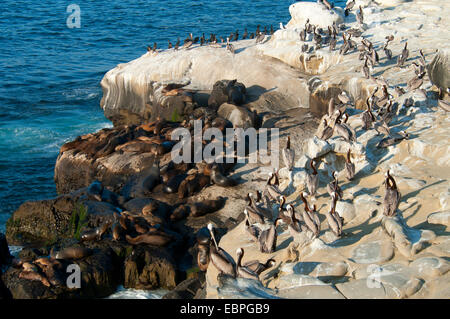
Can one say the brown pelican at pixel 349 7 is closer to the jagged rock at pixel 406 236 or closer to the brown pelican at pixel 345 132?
the brown pelican at pixel 345 132

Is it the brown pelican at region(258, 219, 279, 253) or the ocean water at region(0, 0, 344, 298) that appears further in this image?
the ocean water at region(0, 0, 344, 298)

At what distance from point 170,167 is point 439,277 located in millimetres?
10353

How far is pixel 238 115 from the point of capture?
2003 centimetres

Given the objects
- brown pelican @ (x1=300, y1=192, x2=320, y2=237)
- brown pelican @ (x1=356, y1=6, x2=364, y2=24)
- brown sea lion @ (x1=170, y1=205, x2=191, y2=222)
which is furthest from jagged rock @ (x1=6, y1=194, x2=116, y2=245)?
brown pelican @ (x1=356, y1=6, x2=364, y2=24)

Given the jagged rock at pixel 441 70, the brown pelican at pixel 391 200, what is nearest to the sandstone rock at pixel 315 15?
the jagged rock at pixel 441 70

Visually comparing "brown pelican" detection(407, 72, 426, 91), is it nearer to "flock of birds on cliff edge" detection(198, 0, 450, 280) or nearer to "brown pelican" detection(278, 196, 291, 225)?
"flock of birds on cliff edge" detection(198, 0, 450, 280)

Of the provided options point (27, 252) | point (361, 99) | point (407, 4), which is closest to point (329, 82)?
point (361, 99)

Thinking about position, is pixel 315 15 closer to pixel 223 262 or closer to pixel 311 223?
pixel 311 223

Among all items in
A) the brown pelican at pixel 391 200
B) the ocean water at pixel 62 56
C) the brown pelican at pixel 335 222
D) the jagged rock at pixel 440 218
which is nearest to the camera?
the jagged rock at pixel 440 218

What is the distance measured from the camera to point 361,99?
18.5 meters

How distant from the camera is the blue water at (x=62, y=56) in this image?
2317 centimetres

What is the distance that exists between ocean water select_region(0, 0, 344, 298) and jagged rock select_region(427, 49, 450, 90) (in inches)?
521

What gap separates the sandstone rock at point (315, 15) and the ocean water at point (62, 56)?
385 inches

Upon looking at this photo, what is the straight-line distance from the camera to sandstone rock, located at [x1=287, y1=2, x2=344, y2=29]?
961 inches
